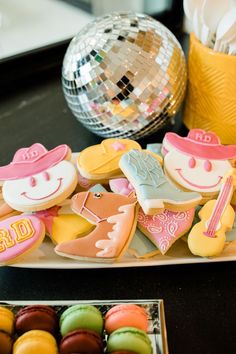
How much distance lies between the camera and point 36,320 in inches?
16.5

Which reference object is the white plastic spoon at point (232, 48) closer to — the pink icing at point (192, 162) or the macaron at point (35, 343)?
the pink icing at point (192, 162)

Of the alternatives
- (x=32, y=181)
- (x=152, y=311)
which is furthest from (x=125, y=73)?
(x=152, y=311)

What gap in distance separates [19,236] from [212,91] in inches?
13.8

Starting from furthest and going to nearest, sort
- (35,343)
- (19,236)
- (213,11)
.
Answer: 1. (213,11)
2. (19,236)
3. (35,343)

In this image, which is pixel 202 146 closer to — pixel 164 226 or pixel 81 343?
pixel 164 226

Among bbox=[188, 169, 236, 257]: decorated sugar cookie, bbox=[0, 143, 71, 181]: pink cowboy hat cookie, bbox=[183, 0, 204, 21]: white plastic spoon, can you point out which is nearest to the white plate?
bbox=[188, 169, 236, 257]: decorated sugar cookie

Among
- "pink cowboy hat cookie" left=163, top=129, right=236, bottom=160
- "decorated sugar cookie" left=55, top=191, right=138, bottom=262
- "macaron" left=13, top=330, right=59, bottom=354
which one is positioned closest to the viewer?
"macaron" left=13, top=330, right=59, bottom=354

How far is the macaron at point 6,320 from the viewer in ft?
1.36

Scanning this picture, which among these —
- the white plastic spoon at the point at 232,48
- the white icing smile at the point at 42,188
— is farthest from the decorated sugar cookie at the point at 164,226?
the white plastic spoon at the point at 232,48

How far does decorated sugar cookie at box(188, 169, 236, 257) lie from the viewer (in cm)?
55

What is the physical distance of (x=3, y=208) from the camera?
0.60m

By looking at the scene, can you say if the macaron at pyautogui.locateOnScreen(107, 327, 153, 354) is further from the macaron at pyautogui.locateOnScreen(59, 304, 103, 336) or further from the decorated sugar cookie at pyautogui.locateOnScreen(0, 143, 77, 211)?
the decorated sugar cookie at pyautogui.locateOnScreen(0, 143, 77, 211)

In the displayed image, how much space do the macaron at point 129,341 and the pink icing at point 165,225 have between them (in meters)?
0.15

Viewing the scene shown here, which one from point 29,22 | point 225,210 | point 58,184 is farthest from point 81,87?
point 29,22
